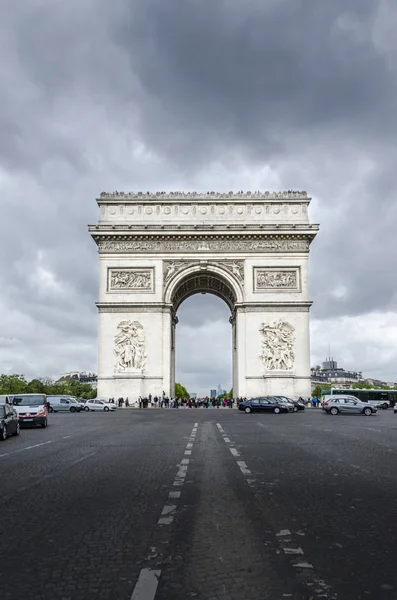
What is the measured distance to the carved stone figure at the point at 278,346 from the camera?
1826 inches

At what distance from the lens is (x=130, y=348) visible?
46.5 metres

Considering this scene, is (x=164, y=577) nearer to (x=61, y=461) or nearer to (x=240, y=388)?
(x=61, y=461)

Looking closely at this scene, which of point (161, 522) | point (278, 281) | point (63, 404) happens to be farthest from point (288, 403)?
point (161, 522)

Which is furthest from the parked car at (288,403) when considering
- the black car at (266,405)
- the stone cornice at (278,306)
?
the stone cornice at (278,306)

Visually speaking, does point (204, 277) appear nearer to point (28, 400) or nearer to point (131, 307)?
point (131, 307)

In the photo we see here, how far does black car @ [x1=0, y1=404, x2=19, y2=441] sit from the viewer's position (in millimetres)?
17391

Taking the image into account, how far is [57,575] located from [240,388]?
143 ft

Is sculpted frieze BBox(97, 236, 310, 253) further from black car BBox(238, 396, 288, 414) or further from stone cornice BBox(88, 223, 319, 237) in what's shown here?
black car BBox(238, 396, 288, 414)

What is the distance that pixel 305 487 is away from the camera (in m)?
8.01

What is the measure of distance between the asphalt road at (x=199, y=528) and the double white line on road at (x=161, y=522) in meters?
0.01

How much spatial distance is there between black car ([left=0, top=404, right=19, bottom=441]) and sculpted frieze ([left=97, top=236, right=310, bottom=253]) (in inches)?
1167

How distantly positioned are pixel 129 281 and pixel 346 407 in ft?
64.3

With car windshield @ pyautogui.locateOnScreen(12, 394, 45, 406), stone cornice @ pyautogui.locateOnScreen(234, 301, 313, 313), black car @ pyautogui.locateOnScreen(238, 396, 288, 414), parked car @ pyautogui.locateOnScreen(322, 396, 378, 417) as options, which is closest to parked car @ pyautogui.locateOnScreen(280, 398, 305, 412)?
black car @ pyautogui.locateOnScreen(238, 396, 288, 414)

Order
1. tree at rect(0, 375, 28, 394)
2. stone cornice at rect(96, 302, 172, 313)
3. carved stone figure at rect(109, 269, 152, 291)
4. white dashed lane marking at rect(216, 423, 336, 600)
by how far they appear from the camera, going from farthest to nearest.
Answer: tree at rect(0, 375, 28, 394)
carved stone figure at rect(109, 269, 152, 291)
stone cornice at rect(96, 302, 172, 313)
white dashed lane marking at rect(216, 423, 336, 600)
